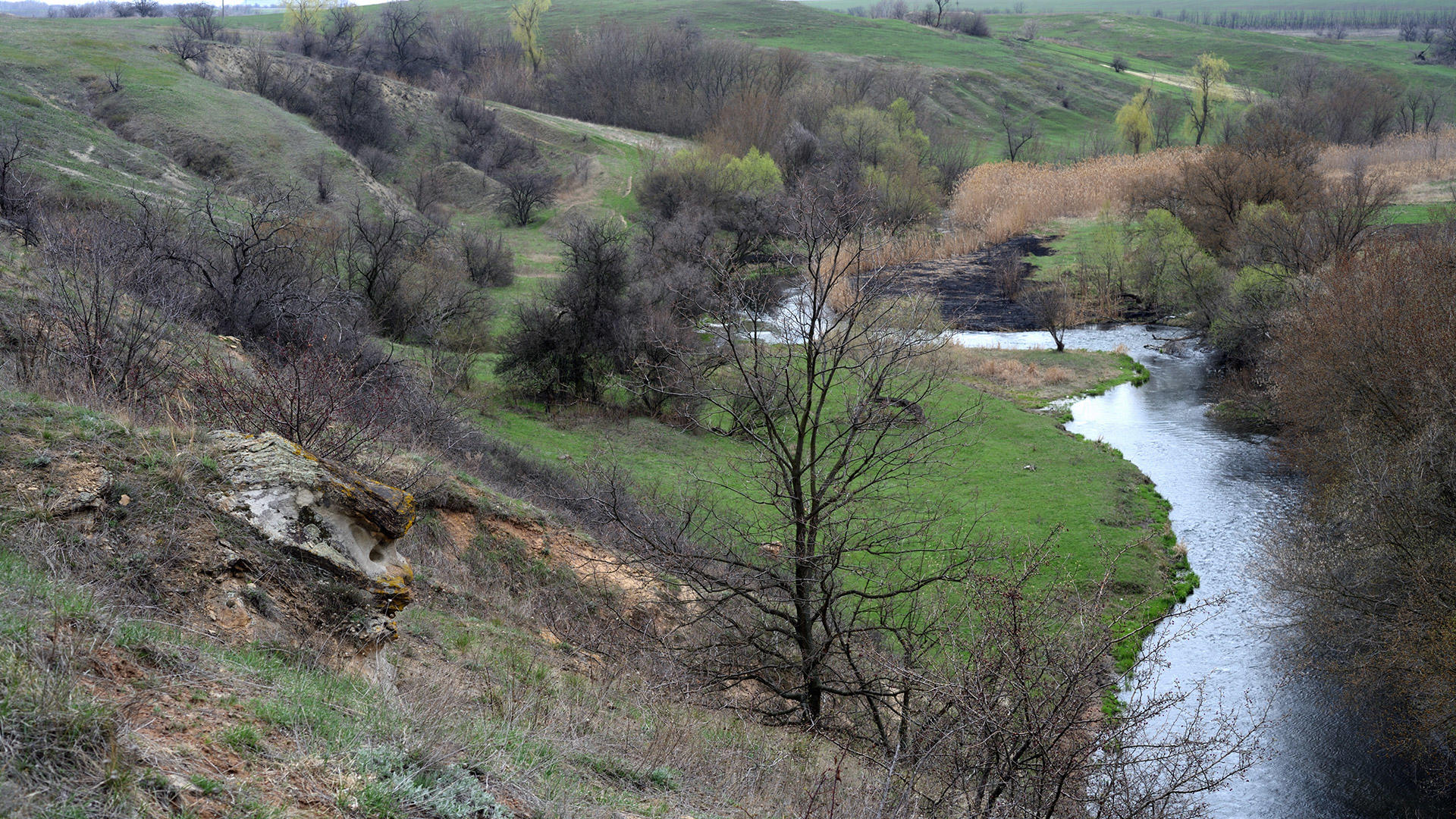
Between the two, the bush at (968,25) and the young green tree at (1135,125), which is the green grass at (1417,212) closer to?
the young green tree at (1135,125)

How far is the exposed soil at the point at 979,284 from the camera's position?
40.7 meters

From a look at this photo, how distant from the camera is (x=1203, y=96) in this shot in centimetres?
7881

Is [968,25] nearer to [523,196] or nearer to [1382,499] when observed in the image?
[523,196]

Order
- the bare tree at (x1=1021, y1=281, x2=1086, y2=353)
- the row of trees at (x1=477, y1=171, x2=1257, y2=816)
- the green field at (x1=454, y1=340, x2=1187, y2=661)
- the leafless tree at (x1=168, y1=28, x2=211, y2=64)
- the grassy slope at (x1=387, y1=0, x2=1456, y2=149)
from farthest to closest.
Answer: the grassy slope at (x1=387, y1=0, x2=1456, y2=149), the leafless tree at (x1=168, y1=28, x2=211, y2=64), the bare tree at (x1=1021, y1=281, x2=1086, y2=353), the green field at (x1=454, y1=340, x2=1187, y2=661), the row of trees at (x1=477, y1=171, x2=1257, y2=816)

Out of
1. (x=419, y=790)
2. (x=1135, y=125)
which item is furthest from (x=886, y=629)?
(x=1135, y=125)

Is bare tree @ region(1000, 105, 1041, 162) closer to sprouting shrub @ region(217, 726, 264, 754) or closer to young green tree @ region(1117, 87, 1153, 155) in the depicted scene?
young green tree @ region(1117, 87, 1153, 155)

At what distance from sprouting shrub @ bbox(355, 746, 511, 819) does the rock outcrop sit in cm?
230

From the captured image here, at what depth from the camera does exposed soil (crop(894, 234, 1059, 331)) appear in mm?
40688

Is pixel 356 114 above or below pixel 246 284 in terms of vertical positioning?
above

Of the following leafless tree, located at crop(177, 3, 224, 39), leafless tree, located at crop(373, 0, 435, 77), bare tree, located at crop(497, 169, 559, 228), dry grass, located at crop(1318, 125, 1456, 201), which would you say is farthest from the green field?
leafless tree, located at crop(373, 0, 435, 77)

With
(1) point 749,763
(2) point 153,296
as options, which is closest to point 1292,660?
(1) point 749,763

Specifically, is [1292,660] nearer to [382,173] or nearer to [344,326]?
[344,326]

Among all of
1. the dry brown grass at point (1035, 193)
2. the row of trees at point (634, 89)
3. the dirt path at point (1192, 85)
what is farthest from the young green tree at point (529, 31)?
the dirt path at point (1192, 85)

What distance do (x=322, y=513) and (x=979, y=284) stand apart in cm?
4220
